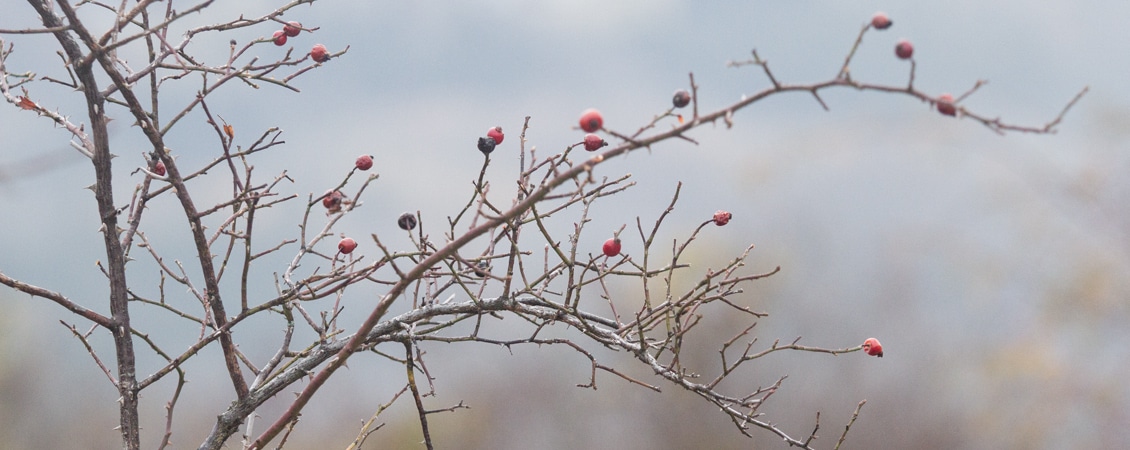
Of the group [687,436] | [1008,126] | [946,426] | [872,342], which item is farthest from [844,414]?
[1008,126]

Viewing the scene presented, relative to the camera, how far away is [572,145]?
2080mm

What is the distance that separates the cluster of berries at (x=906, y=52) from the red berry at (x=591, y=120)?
1.57ft

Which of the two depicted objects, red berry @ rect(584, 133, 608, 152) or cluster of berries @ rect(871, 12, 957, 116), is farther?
red berry @ rect(584, 133, 608, 152)

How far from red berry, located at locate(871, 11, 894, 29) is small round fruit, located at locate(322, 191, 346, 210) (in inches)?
52.5

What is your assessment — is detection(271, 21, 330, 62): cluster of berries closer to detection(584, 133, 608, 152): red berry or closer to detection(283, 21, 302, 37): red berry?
detection(283, 21, 302, 37): red berry

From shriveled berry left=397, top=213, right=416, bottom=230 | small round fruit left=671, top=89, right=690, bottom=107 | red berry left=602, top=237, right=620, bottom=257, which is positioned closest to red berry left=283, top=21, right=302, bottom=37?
shriveled berry left=397, top=213, right=416, bottom=230

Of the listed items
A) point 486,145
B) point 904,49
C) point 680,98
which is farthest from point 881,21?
point 486,145

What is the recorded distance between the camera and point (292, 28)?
8.00ft

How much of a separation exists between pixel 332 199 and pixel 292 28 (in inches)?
23.2

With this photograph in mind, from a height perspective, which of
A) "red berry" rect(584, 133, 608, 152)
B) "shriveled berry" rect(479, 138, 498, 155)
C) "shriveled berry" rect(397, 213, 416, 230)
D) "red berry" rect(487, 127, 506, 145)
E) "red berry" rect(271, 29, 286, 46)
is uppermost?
"red berry" rect(271, 29, 286, 46)

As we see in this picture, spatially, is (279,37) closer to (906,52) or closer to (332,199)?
(332,199)

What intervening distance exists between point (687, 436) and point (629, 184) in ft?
30.6

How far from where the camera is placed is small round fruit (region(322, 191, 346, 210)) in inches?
85.2

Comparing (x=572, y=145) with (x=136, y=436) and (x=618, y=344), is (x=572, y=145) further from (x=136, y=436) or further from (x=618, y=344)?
(x=136, y=436)
